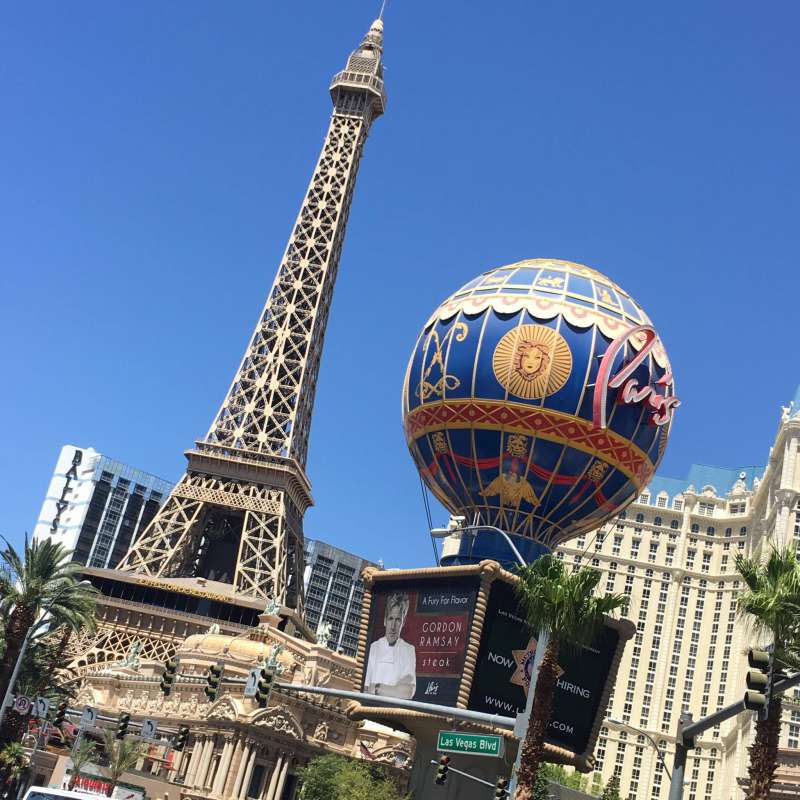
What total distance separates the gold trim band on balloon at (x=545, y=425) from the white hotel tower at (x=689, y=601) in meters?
73.6

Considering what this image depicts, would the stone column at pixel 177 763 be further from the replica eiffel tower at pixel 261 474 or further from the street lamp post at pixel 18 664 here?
the replica eiffel tower at pixel 261 474

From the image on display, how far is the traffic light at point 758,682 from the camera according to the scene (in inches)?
643

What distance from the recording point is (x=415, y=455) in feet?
149

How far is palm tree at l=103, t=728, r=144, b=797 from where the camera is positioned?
48.2 metres

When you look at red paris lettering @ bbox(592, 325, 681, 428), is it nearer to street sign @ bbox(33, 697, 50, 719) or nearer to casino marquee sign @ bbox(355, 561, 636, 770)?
casino marquee sign @ bbox(355, 561, 636, 770)

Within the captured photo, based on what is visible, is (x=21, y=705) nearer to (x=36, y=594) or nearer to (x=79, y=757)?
(x=36, y=594)

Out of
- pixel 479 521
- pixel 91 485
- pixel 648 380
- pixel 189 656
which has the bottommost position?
pixel 189 656

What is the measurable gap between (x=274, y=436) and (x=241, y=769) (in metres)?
43.4

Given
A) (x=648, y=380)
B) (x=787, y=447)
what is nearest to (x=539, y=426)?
(x=648, y=380)

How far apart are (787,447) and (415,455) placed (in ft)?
271

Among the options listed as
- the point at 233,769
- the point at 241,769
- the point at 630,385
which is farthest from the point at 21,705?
the point at 630,385

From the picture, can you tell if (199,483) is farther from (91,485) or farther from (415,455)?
(91,485)

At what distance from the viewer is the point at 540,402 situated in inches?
1588

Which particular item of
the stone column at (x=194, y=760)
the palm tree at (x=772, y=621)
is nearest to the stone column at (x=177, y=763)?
the stone column at (x=194, y=760)
